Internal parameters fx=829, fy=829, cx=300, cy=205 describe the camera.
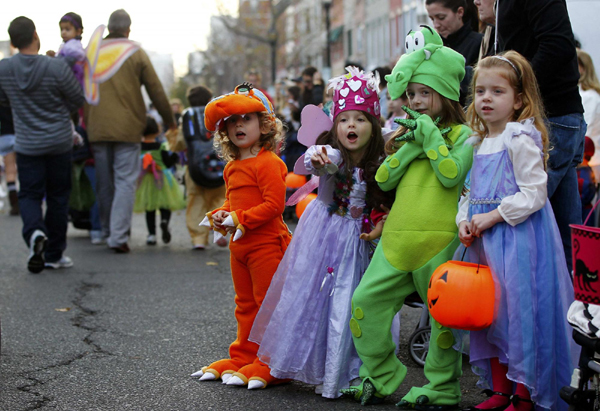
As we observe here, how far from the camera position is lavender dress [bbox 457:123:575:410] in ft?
11.1

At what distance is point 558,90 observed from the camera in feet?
14.0

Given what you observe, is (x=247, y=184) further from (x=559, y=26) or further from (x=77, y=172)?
(x=77, y=172)

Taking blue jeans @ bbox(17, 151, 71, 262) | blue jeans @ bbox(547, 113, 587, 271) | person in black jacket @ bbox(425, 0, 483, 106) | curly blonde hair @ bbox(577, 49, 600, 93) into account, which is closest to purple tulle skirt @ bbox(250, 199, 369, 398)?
blue jeans @ bbox(547, 113, 587, 271)

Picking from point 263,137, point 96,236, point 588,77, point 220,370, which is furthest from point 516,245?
point 96,236

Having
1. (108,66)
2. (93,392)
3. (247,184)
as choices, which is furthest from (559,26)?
(108,66)

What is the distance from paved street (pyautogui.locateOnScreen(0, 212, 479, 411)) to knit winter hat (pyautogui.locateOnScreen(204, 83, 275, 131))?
137 centimetres

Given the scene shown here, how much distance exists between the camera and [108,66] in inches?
338

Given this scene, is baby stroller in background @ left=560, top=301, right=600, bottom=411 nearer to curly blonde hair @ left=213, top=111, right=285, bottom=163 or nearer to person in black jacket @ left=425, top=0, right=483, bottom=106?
curly blonde hair @ left=213, top=111, right=285, bottom=163

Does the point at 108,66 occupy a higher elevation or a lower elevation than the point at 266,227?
higher

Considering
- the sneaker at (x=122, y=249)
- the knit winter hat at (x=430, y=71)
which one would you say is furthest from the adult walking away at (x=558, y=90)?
the sneaker at (x=122, y=249)

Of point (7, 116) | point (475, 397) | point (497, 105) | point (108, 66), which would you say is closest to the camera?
point (497, 105)

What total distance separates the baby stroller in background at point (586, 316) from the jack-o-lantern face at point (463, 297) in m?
0.38

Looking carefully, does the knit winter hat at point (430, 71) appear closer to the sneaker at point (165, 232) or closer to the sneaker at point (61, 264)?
the sneaker at point (61, 264)

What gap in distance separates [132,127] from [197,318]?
3.61m
